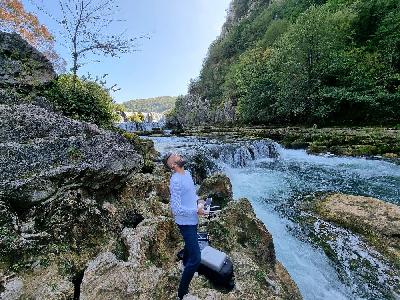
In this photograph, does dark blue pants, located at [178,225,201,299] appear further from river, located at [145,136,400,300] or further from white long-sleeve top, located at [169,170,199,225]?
river, located at [145,136,400,300]

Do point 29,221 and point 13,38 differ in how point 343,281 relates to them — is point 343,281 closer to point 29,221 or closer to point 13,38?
point 29,221

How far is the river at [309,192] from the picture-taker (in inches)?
261

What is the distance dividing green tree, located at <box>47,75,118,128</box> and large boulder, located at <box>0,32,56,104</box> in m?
0.47

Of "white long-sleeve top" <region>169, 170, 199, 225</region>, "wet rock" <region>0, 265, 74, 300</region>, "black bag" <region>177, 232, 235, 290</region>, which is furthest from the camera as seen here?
"black bag" <region>177, 232, 235, 290</region>

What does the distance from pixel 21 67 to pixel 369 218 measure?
35.5 ft

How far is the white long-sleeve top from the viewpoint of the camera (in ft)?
14.1

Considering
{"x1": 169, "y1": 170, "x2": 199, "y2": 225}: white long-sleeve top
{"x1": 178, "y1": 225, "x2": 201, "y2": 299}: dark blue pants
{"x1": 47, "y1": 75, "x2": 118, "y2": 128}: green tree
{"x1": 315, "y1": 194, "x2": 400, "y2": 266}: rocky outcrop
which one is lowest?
{"x1": 315, "y1": 194, "x2": 400, "y2": 266}: rocky outcrop

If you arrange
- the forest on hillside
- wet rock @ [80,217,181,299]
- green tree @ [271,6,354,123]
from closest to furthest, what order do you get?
wet rock @ [80,217,181,299] < the forest on hillside < green tree @ [271,6,354,123]

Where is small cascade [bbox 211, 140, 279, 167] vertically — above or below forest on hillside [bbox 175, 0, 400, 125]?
below

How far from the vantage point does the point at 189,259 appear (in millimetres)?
4352

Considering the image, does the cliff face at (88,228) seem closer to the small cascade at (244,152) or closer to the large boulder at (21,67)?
the large boulder at (21,67)

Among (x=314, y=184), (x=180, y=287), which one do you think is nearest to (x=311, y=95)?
(x=314, y=184)

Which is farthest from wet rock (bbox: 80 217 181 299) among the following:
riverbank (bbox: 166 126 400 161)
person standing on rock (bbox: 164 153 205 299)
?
riverbank (bbox: 166 126 400 161)

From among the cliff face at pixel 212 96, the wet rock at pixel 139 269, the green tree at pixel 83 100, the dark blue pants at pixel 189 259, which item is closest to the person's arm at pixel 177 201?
the dark blue pants at pixel 189 259
